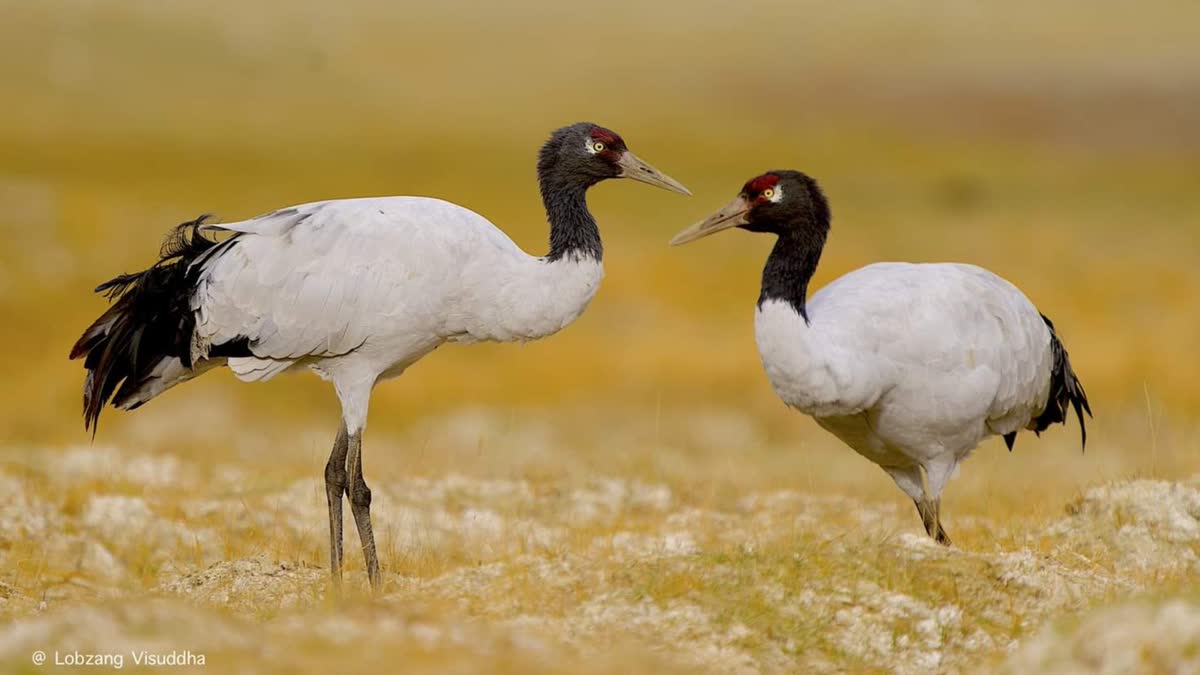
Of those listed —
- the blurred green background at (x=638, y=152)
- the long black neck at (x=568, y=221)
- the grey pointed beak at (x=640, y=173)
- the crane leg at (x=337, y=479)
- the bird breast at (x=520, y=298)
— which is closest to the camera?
the bird breast at (x=520, y=298)

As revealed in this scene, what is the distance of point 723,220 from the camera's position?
8.43 m

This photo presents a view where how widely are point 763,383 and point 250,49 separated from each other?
2965cm

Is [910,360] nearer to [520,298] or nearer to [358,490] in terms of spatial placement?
[520,298]

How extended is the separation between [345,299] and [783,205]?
2416 millimetres

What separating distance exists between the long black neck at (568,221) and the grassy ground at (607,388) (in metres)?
1.59

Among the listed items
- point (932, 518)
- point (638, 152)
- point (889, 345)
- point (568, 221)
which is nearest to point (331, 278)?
point (568, 221)

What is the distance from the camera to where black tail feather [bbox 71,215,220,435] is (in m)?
8.10

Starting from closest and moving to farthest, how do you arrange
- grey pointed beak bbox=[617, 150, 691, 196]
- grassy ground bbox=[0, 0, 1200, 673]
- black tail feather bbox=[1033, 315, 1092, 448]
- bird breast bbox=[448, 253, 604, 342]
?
grassy ground bbox=[0, 0, 1200, 673] < bird breast bbox=[448, 253, 604, 342] < grey pointed beak bbox=[617, 150, 691, 196] < black tail feather bbox=[1033, 315, 1092, 448]

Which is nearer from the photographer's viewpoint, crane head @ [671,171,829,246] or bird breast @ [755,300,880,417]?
bird breast @ [755,300,880,417]

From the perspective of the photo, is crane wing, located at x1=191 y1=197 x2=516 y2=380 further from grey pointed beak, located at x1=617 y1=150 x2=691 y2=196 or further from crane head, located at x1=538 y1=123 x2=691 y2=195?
grey pointed beak, located at x1=617 y1=150 x2=691 y2=196

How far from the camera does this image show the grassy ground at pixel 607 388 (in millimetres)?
6211

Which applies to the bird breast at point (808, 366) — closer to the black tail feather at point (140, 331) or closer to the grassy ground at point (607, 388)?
the grassy ground at point (607, 388)

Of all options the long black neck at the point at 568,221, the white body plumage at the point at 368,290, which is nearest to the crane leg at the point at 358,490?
the white body plumage at the point at 368,290

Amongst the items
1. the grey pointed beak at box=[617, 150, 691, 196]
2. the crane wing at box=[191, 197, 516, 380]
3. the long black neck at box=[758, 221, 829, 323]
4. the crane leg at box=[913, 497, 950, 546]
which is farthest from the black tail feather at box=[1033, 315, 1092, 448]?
the crane wing at box=[191, 197, 516, 380]
